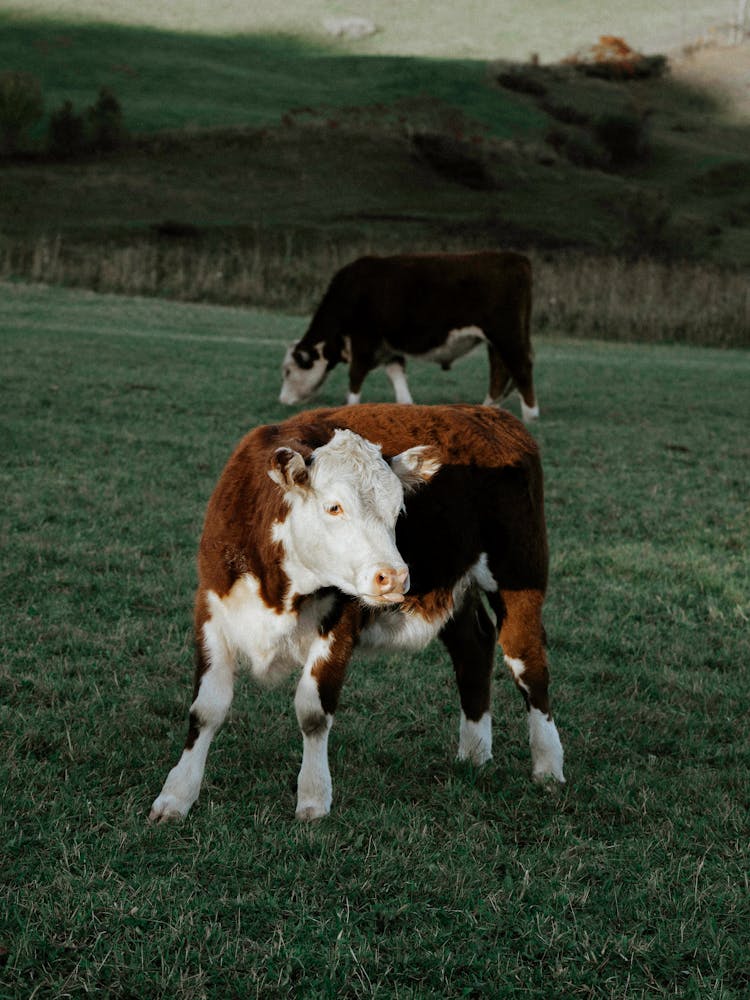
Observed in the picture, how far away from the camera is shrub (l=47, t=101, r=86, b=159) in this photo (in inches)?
2411

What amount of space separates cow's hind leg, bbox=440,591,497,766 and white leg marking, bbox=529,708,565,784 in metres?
0.21

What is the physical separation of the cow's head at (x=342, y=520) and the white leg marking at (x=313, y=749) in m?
0.35

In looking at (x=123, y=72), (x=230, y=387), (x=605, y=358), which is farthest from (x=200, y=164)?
(x=230, y=387)

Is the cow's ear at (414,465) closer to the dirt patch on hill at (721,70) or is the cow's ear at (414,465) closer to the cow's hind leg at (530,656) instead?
the cow's hind leg at (530,656)

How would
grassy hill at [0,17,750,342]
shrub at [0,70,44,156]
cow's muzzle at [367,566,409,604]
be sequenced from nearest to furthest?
cow's muzzle at [367,566,409,604]
grassy hill at [0,17,750,342]
shrub at [0,70,44,156]

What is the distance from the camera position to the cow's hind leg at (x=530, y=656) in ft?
14.7

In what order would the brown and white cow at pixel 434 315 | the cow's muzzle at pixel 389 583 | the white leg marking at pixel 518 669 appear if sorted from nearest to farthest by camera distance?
the cow's muzzle at pixel 389 583
the white leg marking at pixel 518 669
the brown and white cow at pixel 434 315

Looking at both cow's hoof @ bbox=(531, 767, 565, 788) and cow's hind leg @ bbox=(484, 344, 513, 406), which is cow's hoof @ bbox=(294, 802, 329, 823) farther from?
cow's hind leg @ bbox=(484, 344, 513, 406)

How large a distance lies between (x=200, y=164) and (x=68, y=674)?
58.5 metres

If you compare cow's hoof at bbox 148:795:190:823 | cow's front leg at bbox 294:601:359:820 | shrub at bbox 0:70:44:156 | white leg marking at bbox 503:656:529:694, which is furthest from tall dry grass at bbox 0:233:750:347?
shrub at bbox 0:70:44:156

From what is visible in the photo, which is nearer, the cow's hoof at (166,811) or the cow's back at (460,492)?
the cow's hoof at (166,811)

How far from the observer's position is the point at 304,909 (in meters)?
3.25

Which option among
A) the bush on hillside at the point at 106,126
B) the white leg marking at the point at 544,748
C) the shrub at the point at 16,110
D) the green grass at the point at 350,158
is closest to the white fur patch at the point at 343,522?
the white leg marking at the point at 544,748

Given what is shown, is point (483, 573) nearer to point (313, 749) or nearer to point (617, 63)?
point (313, 749)
